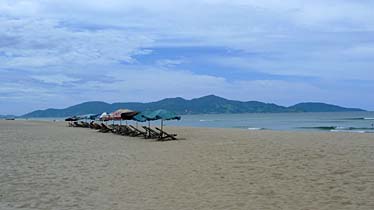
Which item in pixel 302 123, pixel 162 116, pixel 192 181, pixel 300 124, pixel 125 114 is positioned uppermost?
pixel 125 114

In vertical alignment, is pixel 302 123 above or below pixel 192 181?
above

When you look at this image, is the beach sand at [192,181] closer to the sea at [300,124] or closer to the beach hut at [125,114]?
the beach hut at [125,114]

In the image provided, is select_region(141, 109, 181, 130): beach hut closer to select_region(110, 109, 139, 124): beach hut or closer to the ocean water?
select_region(110, 109, 139, 124): beach hut

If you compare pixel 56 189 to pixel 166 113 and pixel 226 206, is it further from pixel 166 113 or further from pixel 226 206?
pixel 166 113

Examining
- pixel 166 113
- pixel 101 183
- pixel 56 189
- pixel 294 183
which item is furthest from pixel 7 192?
pixel 166 113

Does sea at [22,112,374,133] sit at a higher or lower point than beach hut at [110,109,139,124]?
lower

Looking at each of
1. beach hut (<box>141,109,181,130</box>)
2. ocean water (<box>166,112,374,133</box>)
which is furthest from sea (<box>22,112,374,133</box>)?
beach hut (<box>141,109,181,130</box>)

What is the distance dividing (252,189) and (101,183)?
316 cm

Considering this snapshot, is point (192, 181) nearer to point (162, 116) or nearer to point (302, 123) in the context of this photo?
point (162, 116)

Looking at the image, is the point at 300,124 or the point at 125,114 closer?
the point at 125,114

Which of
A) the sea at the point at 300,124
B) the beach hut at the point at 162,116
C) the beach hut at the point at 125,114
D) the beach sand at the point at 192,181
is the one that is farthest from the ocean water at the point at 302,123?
the beach sand at the point at 192,181

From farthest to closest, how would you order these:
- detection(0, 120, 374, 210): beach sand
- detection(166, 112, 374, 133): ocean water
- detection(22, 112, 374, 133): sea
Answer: detection(166, 112, 374, 133): ocean water < detection(22, 112, 374, 133): sea < detection(0, 120, 374, 210): beach sand

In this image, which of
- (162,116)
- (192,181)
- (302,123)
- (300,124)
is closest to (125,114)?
(162,116)

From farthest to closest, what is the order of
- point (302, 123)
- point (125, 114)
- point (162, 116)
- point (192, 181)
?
point (302, 123) < point (125, 114) < point (162, 116) < point (192, 181)
